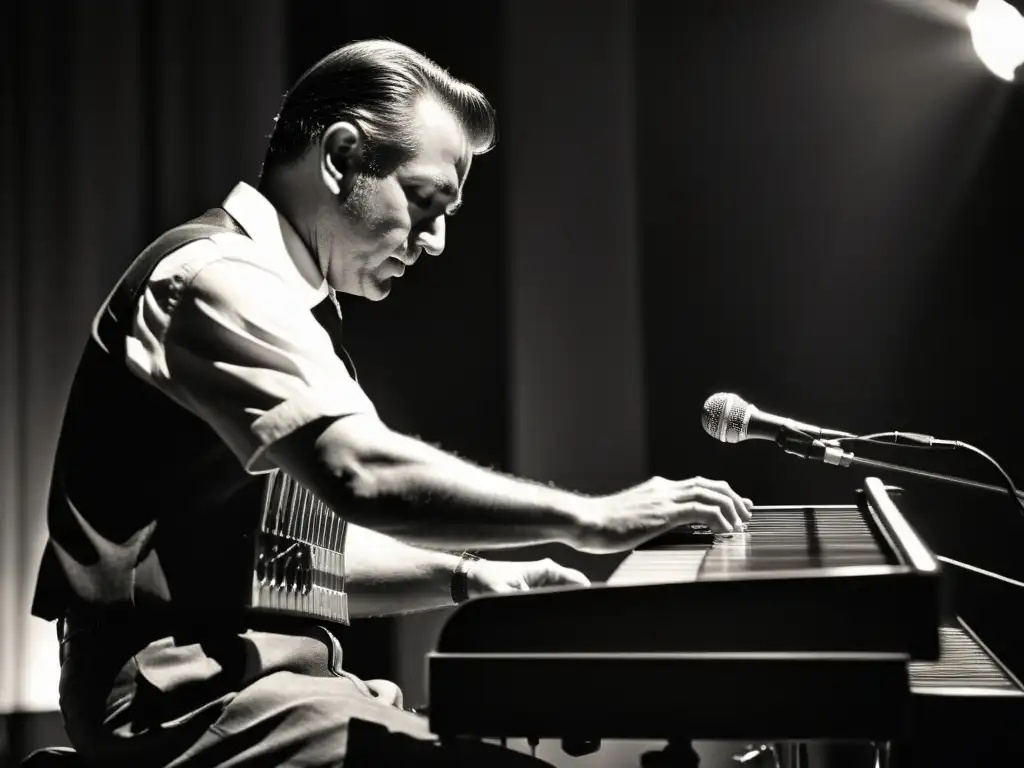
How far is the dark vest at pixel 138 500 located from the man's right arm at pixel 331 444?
0.08 metres

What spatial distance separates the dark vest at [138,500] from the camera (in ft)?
4.14

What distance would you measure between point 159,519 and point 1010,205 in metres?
2.72

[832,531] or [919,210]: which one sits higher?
[919,210]

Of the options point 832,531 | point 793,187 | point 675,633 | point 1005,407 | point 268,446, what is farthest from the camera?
point 793,187

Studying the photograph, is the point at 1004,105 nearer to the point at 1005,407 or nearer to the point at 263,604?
the point at 1005,407

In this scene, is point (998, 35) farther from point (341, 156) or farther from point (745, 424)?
point (341, 156)

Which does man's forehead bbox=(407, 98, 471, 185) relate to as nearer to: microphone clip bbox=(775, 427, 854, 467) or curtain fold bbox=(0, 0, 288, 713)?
microphone clip bbox=(775, 427, 854, 467)

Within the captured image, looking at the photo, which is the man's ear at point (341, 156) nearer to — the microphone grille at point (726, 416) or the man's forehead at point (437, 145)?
the man's forehead at point (437, 145)

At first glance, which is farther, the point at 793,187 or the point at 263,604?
the point at 793,187

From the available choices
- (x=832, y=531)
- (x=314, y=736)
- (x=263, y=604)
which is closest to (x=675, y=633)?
(x=314, y=736)

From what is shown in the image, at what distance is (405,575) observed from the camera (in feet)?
5.95

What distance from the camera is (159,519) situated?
1.29 metres

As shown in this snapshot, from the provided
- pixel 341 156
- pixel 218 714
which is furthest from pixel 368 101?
pixel 218 714

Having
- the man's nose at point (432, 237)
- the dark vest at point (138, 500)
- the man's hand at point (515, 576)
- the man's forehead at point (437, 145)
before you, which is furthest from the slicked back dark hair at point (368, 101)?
the man's hand at point (515, 576)
